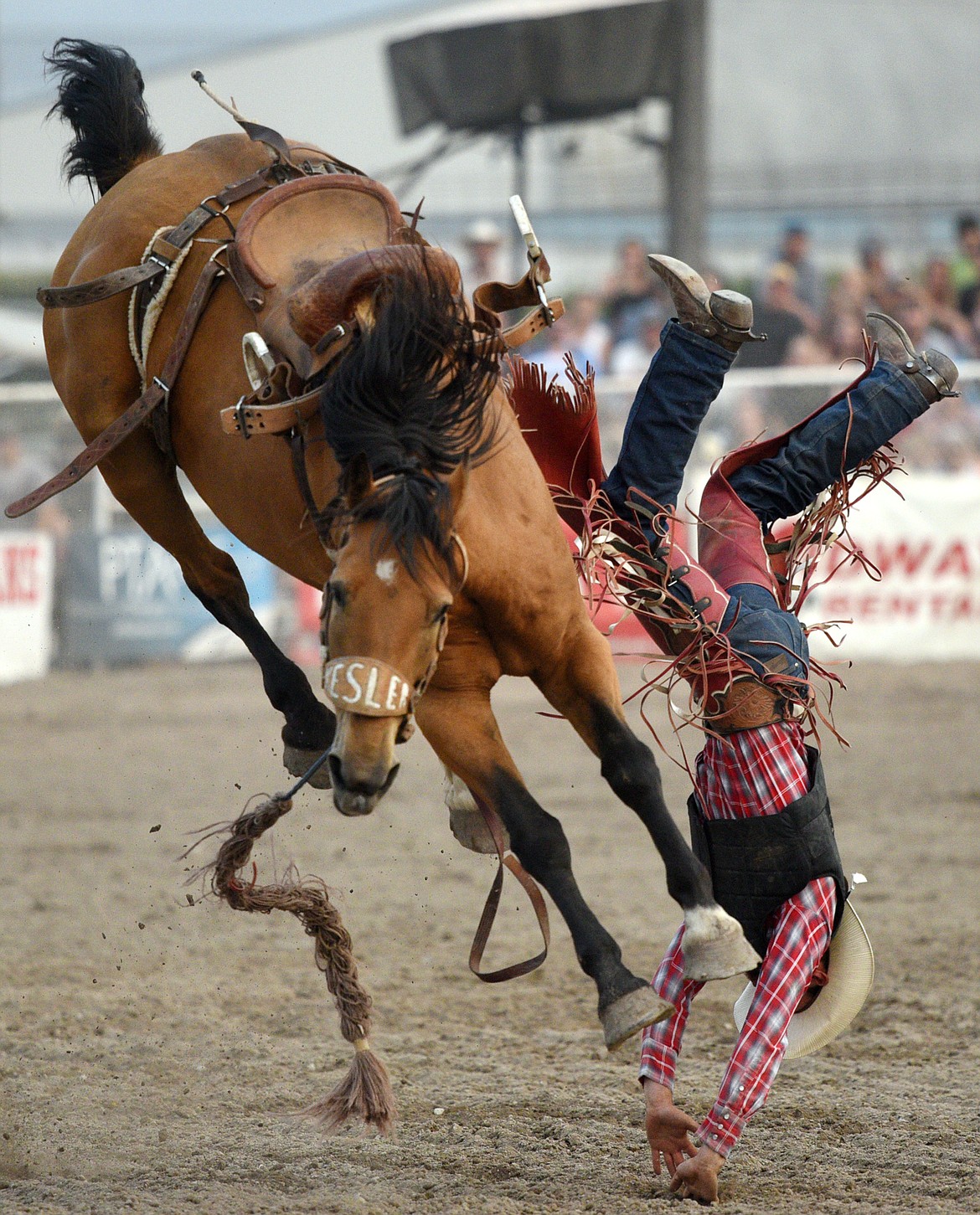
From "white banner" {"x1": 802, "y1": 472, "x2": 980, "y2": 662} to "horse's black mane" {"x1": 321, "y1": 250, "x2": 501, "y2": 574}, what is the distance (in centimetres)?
737

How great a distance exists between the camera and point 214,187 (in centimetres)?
363

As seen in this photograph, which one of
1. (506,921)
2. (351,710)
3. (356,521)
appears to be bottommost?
(506,921)

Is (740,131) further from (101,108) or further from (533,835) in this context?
(533,835)

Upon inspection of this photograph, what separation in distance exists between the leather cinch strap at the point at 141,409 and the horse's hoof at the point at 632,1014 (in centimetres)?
168

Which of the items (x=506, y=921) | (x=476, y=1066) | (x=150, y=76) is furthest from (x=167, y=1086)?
(x=150, y=76)

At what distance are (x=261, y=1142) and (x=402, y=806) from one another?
341 cm

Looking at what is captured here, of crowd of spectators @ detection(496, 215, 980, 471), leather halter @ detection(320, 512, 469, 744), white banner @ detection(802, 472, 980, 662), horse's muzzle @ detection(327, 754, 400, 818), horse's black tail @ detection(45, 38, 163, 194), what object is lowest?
white banner @ detection(802, 472, 980, 662)

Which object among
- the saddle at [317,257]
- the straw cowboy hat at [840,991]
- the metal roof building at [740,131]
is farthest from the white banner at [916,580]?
the metal roof building at [740,131]

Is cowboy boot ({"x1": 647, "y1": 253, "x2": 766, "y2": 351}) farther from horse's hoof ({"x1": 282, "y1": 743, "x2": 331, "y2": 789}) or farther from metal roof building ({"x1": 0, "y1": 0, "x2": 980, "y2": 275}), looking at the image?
metal roof building ({"x1": 0, "y1": 0, "x2": 980, "y2": 275})

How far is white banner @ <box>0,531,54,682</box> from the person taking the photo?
9648 mm

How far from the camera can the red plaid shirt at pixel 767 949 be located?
9.64 feet

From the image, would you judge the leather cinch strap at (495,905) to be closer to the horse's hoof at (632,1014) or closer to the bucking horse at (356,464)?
the bucking horse at (356,464)

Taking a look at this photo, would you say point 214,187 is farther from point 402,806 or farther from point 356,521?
point 402,806

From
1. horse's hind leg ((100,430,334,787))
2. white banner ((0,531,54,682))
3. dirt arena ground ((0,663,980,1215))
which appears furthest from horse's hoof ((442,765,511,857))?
white banner ((0,531,54,682))
